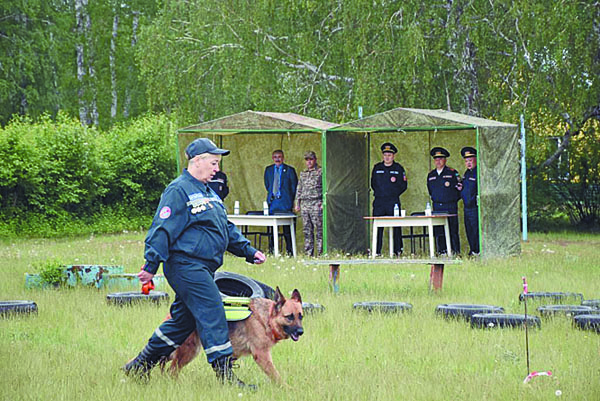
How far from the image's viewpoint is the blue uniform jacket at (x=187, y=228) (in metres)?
6.92

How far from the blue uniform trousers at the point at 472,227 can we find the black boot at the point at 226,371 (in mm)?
11660

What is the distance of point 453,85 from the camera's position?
23094 millimetres

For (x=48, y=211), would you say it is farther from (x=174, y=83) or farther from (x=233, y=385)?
(x=233, y=385)

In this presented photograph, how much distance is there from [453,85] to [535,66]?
1844 millimetres

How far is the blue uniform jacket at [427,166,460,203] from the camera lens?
60.8 feet

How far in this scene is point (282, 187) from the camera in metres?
19.5

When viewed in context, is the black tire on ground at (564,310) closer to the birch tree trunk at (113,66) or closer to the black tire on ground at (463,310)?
the black tire on ground at (463,310)

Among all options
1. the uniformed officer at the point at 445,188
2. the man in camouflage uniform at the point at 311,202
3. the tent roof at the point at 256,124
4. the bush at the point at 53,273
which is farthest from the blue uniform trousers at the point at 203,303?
the uniformed officer at the point at 445,188

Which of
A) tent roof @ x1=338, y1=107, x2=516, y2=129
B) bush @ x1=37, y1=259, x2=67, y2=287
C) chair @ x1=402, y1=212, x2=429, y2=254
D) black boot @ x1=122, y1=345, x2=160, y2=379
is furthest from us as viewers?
chair @ x1=402, y1=212, x2=429, y2=254

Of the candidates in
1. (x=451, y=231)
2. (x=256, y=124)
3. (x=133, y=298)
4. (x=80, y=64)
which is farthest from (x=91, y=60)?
(x=133, y=298)

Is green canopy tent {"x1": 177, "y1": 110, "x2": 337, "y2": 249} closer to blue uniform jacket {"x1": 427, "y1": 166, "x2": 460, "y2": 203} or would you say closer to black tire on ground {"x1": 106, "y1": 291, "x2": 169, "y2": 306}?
blue uniform jacket {"x1": 427, "y1": 166, "x2": 460, "y2": 203}

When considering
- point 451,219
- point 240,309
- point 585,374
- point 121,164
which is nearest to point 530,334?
point 585,374

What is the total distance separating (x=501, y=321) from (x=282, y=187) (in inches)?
392

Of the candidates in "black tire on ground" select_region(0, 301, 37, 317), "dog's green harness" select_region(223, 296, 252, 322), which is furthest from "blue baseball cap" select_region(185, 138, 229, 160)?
"black tire on ground" select_region(0, 301, 37, 317)
